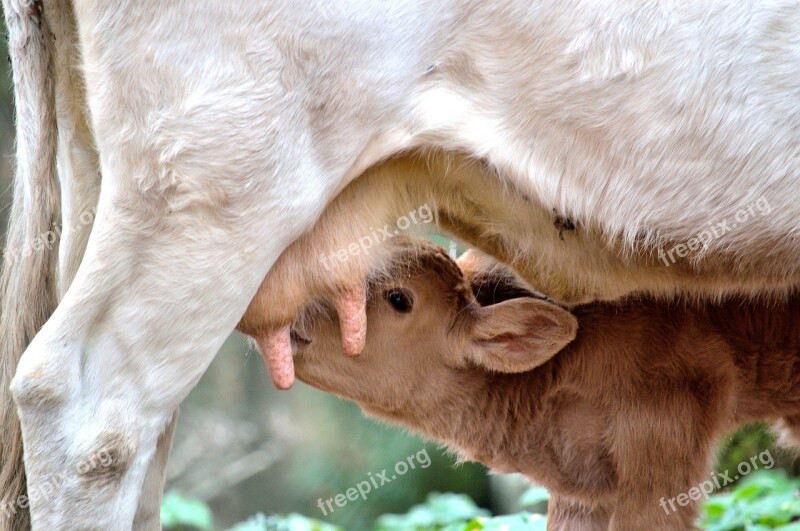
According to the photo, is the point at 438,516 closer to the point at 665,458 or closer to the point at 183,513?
the point at 183,513

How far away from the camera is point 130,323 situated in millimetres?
3260

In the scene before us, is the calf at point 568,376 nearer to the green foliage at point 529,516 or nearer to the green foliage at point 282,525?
the green foliage at point 529,516

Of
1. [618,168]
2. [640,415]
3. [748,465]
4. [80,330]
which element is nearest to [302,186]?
[80,330]

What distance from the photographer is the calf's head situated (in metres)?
4.64

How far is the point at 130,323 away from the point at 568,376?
2.35 m

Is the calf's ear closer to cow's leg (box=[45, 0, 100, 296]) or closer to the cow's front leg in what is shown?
the cow's front leg

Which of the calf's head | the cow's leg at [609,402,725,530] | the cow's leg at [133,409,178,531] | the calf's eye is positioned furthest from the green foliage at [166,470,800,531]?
the cow's leg at [133,409,178,531]

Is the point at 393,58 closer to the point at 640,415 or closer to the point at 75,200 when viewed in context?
the point at 75,200

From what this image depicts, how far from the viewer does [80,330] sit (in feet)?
10.7

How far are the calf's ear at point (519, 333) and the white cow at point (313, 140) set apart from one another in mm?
982

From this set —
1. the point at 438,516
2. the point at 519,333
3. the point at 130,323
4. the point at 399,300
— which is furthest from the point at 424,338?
the point at 438,516

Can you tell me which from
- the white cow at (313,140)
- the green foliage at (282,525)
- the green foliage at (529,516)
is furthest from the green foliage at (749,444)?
the white cow at (313,140)

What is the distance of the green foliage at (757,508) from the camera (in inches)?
229

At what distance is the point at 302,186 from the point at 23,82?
1.18 m
